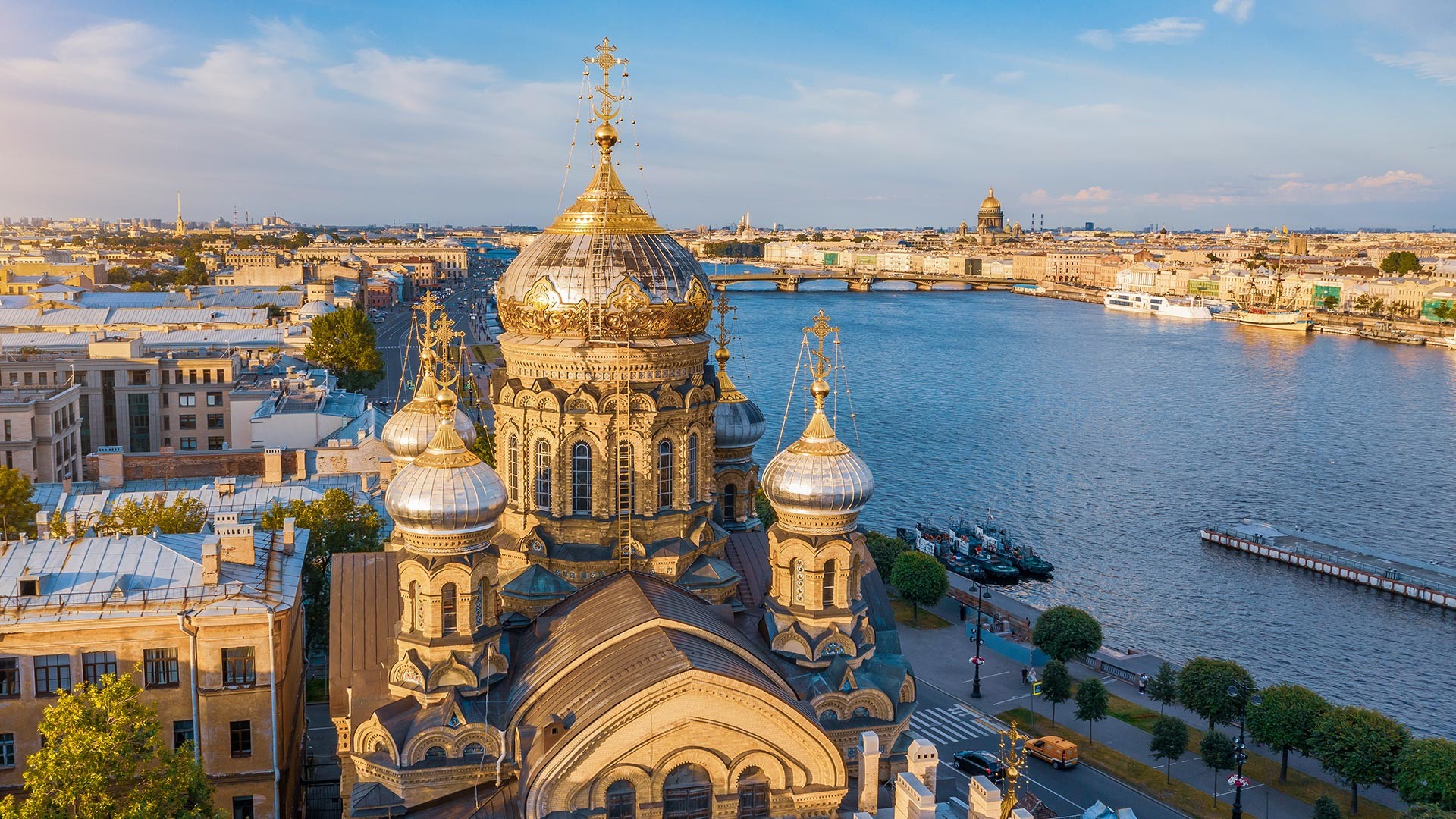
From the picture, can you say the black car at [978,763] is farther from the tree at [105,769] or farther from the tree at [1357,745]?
the tree at [105,769]

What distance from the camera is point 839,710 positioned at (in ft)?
49.7

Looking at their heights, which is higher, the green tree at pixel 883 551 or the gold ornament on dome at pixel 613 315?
the gold ornament on dome at pixel 613 315

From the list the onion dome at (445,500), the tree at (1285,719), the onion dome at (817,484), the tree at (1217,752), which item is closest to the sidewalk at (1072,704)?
the tree at (1217,752)

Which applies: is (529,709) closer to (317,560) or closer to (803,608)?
(803,608)

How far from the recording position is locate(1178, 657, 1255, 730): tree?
74.5 feet

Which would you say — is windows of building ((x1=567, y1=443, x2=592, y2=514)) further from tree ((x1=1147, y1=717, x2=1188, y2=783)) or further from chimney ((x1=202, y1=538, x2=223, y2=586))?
tree ((x1=1147, y1=717, x2=1188, y2=783))

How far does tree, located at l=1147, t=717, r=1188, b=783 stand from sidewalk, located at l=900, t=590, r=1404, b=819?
0.67 m

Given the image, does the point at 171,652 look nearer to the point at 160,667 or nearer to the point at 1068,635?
A: the point at 160,667

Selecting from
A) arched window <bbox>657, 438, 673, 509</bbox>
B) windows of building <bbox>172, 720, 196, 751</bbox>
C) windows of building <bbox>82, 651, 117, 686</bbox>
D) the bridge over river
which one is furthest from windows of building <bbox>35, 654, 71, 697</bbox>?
the bridge over river

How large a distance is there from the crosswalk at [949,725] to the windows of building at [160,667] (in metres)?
13.1

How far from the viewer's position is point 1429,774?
19.2 m

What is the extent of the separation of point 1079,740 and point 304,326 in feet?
150

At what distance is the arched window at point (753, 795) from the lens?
13.1 metres

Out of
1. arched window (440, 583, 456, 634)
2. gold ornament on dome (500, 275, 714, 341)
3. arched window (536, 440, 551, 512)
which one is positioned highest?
gold ornament on dome (500, 275, 714, 341)
